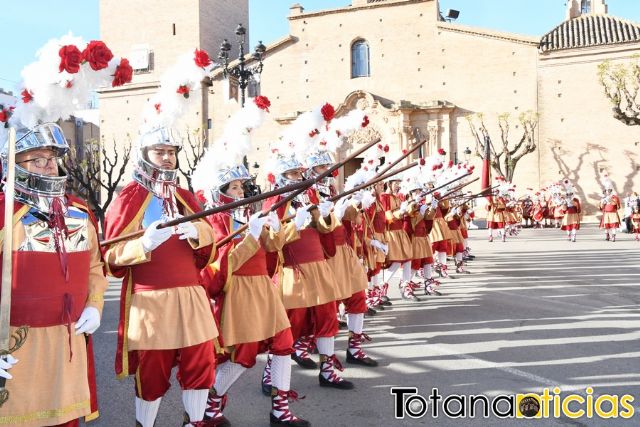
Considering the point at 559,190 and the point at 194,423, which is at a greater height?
the point at 559,190

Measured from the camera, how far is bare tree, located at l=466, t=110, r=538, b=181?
32625 millimetres

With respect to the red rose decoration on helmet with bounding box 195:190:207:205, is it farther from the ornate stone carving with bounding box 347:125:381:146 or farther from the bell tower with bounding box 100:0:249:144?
the bell tower with bounding box 100:0:249:144

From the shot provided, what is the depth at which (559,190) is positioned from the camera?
2664 cm

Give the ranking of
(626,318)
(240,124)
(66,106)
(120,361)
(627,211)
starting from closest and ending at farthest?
(66,106) < (120,361) < (240,124) < (626,318) < (627,211)

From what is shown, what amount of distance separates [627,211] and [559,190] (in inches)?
118

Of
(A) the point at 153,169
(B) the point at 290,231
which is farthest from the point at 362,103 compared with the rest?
(A) the point at 153,169

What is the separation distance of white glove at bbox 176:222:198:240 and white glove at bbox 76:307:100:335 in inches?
28.5

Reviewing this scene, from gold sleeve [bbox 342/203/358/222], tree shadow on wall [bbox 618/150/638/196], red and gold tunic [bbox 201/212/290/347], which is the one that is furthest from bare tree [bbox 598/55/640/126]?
red and gold tunic [bbox 201/212/290/347]

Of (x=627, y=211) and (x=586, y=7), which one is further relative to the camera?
(x=586, y=7)

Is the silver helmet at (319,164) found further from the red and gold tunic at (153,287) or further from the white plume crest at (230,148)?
the red and gold tunic at (153,287)

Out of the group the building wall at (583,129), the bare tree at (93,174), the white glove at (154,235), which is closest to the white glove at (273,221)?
the white glove at (154,235)

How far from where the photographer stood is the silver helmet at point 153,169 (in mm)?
3939

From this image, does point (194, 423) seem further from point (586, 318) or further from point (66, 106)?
point (586, 318)

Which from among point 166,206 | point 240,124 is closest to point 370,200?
point 240,124
